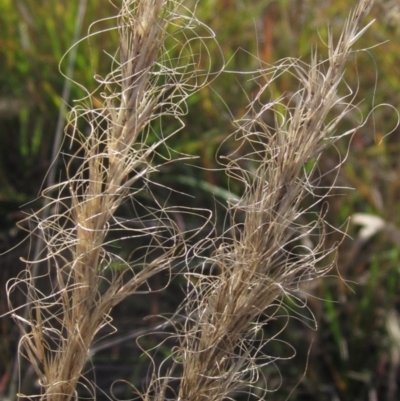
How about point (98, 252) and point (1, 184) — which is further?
point (1, 184)

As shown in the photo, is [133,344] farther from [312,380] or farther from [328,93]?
[328,93]

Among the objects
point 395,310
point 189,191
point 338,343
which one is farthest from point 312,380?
point 189,191

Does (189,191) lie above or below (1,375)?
above

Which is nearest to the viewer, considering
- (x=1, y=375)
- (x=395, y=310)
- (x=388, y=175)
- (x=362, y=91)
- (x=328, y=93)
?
(x=328, y=93)

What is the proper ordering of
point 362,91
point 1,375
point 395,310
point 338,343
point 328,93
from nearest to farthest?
point 328,93
point 1,375
point 338,343
point 395,310
point 362,91

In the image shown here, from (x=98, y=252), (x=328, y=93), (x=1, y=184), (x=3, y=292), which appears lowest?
(x=3, y=292)

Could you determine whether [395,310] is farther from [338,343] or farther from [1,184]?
[1,184]

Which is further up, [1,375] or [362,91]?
[362,91]

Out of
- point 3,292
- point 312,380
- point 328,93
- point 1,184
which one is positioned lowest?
point 312,380

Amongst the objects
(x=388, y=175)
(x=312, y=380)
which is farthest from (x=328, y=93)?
(x=388, y=175)
